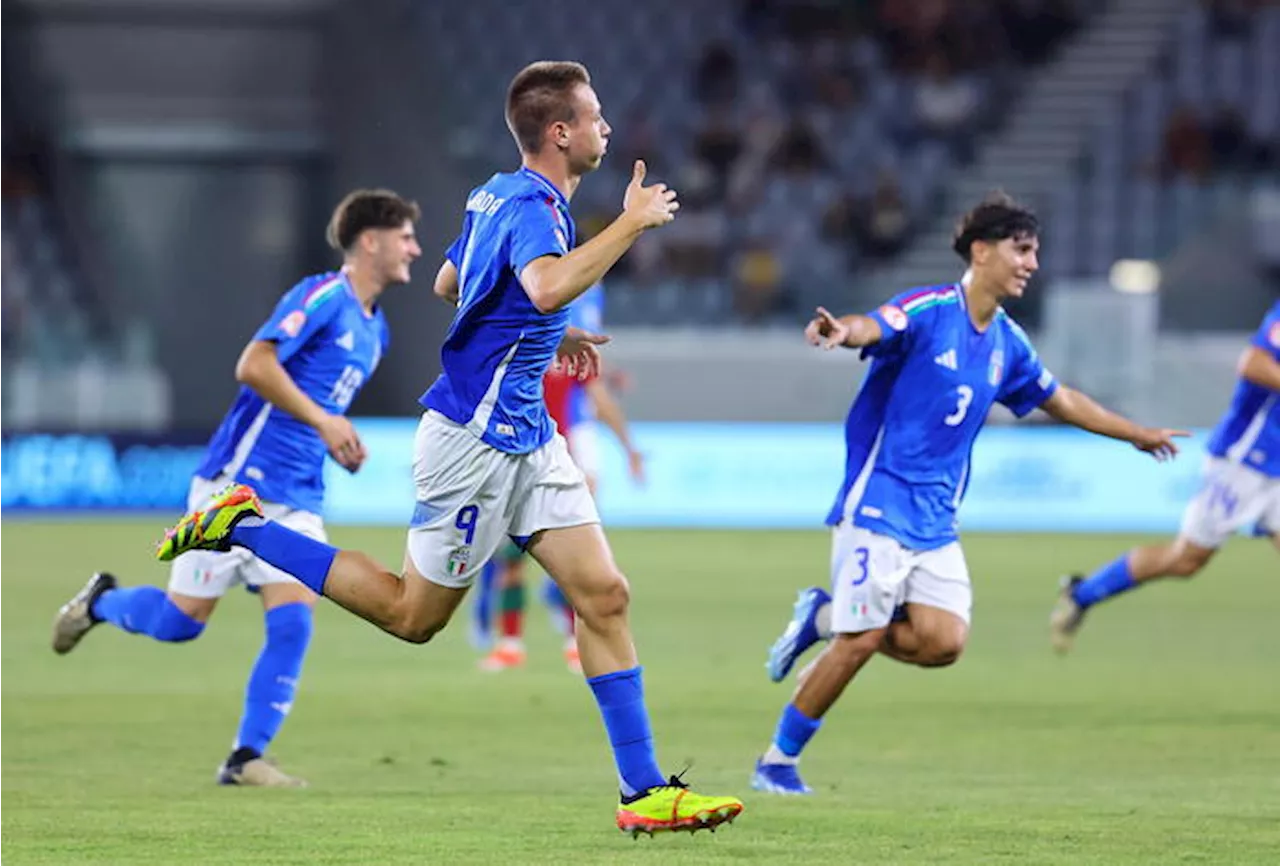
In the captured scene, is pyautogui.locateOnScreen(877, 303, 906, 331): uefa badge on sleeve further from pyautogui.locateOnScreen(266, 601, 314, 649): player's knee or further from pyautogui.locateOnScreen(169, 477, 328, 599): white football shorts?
pyautogui.locateOnScreen(266, 601, 314, 649): player's knee

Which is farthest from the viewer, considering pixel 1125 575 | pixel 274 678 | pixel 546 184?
pixel 1125 575

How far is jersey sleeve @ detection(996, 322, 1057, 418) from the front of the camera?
948 centimetres

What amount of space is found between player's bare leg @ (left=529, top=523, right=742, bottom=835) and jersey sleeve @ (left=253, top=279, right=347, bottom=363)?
2.20 metres

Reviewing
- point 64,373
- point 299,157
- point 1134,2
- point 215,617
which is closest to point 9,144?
point 299,157

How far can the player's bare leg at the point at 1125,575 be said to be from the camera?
13.3m

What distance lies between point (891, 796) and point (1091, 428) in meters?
1.66

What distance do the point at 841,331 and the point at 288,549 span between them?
6.61 ft

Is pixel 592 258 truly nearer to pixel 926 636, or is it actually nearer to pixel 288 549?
pixel 288 549

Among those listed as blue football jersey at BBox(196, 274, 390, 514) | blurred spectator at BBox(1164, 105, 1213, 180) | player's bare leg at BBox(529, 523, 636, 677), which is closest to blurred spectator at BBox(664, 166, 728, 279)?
blurred spectator at BBox(1164, 105, 1213, 180)

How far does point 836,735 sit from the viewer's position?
36.4ft

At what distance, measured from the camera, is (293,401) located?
30.1ft

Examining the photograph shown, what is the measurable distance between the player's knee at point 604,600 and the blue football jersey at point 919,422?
6.41ft

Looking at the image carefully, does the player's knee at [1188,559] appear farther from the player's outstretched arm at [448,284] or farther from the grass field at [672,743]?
the player's outstretched arm at [448,284]

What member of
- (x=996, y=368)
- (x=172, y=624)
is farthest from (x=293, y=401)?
(x=996, y=368)
